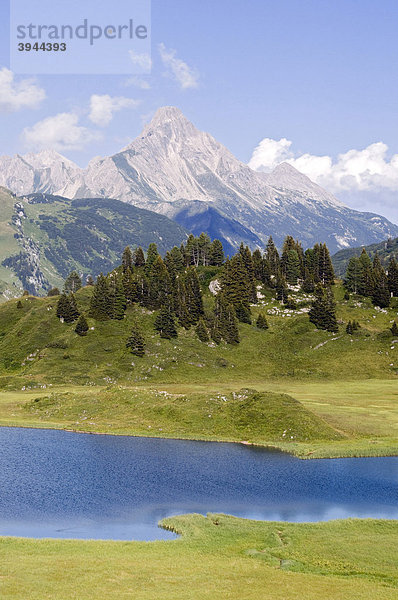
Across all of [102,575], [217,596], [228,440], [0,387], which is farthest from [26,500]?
[0,387]

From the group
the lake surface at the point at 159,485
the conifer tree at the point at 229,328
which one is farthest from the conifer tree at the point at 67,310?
the lake surface at the point at 159,485

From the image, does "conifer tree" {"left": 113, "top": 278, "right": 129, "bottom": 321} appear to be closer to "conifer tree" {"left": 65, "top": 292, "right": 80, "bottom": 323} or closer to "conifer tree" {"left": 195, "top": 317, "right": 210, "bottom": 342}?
"conifer tree" {"left": 65, "top": 292, "right": 80, "bottom": 323}

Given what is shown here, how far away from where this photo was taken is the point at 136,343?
580 ft

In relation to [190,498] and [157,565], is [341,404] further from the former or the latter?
[157,565]

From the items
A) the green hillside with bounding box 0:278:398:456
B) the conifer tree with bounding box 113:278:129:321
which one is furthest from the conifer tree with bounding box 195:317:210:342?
the conifer tree with bounding box 113:278:129:321

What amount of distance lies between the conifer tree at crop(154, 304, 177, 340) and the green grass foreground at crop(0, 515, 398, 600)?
133m

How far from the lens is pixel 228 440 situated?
96312 mm

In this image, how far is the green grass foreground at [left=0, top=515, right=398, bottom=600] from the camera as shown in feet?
110

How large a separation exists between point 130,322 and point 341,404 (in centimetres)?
9218

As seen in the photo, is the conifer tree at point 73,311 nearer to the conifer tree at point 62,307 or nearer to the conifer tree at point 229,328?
the conifer tree at point 62,307

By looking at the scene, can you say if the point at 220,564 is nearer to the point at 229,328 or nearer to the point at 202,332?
the point at 202,332

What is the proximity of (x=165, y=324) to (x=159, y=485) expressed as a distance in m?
120

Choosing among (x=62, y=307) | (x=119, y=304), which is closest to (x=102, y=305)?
(x=119, y=304)

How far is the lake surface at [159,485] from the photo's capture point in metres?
56.7
